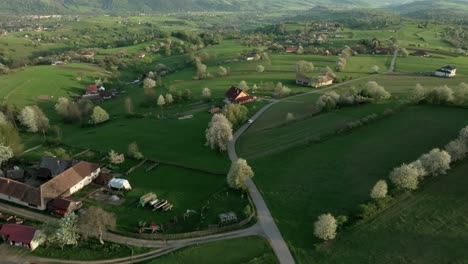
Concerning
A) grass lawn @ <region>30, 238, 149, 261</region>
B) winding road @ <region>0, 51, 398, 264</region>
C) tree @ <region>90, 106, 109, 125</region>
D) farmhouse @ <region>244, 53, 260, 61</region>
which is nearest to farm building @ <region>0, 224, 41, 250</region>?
grass lawn @ <region>30, 238, 149, 261</region>

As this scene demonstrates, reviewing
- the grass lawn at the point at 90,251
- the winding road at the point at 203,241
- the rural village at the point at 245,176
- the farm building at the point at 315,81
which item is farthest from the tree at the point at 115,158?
the farm building at the point at 315,81

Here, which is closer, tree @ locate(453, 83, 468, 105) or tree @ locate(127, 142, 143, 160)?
tree @ locate(127, 142, 143, 160)

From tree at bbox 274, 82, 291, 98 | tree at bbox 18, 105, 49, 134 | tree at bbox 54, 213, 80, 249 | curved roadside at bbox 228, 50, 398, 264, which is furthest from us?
tree at bbox 274, 82, 291, 98

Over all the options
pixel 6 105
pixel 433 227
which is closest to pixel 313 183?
pixel 433 227

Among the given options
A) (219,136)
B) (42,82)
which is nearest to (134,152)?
(219,136)

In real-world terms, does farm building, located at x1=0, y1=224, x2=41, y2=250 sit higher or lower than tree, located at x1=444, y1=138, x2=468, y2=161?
lower

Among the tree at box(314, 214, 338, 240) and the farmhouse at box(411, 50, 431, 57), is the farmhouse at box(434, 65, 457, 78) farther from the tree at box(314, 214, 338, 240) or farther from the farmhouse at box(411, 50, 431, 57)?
the tree at box(314, 214, 338, 240)

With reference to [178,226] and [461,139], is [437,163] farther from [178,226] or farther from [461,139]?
[178,226]
